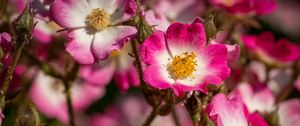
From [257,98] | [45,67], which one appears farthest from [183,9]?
[45,67]

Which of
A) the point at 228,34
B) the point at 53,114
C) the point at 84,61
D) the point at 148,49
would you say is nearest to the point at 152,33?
the point at 148,49

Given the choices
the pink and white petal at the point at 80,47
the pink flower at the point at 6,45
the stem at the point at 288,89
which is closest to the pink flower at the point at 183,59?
the pink and white petal at the point at 80,47

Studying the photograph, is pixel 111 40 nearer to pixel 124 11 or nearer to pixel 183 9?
pixel 124 11

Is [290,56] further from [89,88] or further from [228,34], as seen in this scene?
[89,88]

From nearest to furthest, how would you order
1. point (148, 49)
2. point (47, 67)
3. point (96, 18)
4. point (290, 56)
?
point (148, 49), point (96, 18), point (47, 67), point (290, 56)

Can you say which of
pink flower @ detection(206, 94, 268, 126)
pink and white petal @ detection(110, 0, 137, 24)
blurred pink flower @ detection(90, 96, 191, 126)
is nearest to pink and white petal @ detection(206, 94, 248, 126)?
pink flower @ detection(206, 94, 268, 126)

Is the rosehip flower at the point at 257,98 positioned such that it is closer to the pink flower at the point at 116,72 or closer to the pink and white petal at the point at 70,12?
the pink flower at the point at 116,72

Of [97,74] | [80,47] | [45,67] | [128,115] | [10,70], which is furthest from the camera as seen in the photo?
[128,115]
